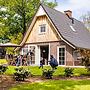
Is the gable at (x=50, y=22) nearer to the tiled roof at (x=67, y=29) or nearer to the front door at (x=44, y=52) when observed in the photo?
the tiled roof at (x=67, y=29)

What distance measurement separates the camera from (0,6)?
4938 cm

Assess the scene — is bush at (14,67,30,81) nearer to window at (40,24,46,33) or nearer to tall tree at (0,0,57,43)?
window at (40,24,46,33)

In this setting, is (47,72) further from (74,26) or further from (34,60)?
(74,26)

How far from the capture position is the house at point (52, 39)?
106ft

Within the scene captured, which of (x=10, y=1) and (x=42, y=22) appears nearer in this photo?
(x=42, y=22)

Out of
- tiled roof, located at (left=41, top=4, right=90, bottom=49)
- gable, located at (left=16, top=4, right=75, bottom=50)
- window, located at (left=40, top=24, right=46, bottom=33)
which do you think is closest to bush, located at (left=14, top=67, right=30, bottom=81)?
gable, located at (left=16, top=4, right=75, bottom=50)

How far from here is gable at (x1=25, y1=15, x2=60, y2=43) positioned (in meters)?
33.3

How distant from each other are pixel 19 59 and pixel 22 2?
58.9 ft

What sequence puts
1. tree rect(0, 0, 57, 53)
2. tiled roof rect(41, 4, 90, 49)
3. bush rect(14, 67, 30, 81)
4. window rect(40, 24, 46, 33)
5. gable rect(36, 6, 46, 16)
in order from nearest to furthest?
bush rect(14, 67, 30, 81) < tiled roof rect(41, 4, 90, 49) < gable rect(36, 6, 46, 16) < window rect(40, 24, 46, 33) < tree rect(0, 0, 57, 53)

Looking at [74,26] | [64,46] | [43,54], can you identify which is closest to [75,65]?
[64,46]

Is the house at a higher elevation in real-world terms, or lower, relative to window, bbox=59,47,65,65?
higher

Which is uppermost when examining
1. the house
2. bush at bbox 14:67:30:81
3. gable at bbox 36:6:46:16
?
gable at bbox 36:6:46:16

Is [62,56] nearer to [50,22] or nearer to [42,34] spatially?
[42,34]

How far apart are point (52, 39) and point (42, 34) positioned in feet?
5.94
